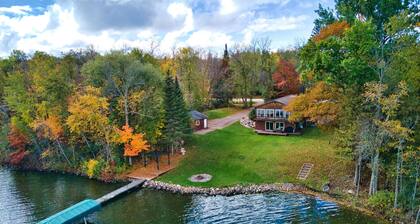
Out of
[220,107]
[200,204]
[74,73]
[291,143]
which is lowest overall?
[200,204]

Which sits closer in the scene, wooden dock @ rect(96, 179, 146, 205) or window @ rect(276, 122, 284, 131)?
wooden dock @ rect(96, 179, 146, 205)

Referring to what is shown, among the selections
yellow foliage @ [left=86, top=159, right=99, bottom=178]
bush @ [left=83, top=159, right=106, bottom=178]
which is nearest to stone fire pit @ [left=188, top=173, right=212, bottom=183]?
bush @ [left=83, top=159, right=106, bottom=178]

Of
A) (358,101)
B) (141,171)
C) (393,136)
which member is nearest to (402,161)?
(393,136)

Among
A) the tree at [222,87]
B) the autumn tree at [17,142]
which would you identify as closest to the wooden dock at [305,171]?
the tree at [222,87]

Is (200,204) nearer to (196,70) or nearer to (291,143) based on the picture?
(291,143)

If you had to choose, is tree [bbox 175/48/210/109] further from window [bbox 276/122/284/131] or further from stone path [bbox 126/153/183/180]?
stone path [bbox 126/153/183/180]

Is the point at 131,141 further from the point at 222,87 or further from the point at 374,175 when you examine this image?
the point at 222,87

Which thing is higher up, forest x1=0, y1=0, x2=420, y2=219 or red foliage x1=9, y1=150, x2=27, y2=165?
forest x1=0, y1=0, x2=420, y2=219
